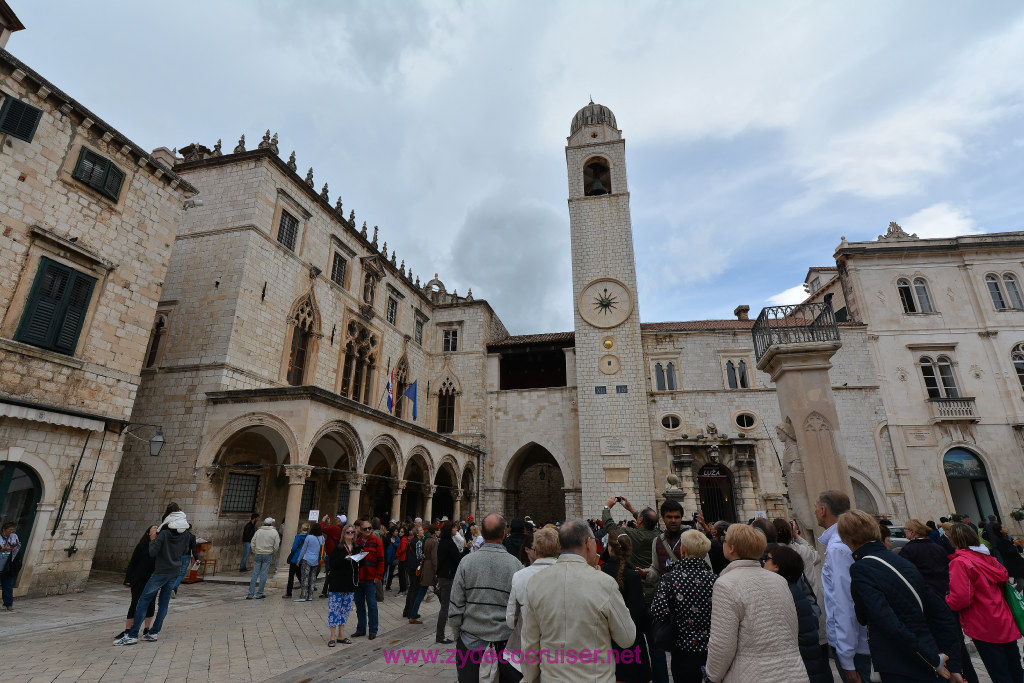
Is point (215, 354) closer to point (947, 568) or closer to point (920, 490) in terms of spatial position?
point (947, 568)

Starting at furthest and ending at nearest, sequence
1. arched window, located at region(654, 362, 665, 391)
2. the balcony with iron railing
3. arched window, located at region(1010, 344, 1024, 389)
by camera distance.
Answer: arched window, located at region(654, 362, 665, 391)
arched window, located at region(1010, 344, 1024, 389)
the balcony with iron railing

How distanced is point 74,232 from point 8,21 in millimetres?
9854

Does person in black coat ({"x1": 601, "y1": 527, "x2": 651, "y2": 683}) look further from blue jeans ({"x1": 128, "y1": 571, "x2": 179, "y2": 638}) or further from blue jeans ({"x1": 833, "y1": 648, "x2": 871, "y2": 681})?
blue jeans ({"x1": 128, "y1": 571, "x2": 179, "y2": 638})

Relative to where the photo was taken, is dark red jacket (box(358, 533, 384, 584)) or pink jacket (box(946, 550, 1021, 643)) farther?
dark red jacket (box(358, 533, 384, 584))

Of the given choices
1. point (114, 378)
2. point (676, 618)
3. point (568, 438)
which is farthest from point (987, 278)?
point (114, 378)

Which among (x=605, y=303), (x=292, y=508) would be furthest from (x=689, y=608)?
(x=605, y=303)

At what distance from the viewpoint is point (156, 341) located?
14594 mm

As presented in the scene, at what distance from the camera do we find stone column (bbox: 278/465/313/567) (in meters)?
11.4

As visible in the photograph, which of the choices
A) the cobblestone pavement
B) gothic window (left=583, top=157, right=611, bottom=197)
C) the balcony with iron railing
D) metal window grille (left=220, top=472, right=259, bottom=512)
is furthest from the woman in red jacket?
gothic window (left=583, top=157, right=611, bottom=197)

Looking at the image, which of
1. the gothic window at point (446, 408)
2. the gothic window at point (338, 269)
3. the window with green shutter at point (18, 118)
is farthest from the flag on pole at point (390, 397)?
Answer: the window with green shutter at point (18, 118)

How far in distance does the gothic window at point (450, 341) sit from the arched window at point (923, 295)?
68.2 ft

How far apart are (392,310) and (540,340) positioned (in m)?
7.21

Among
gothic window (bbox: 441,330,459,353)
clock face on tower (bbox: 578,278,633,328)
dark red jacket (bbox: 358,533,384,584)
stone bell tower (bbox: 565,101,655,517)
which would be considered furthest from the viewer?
gothic window (bbox: 441,330,459,353)

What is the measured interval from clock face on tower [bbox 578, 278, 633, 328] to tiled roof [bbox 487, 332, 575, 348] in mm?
1799
